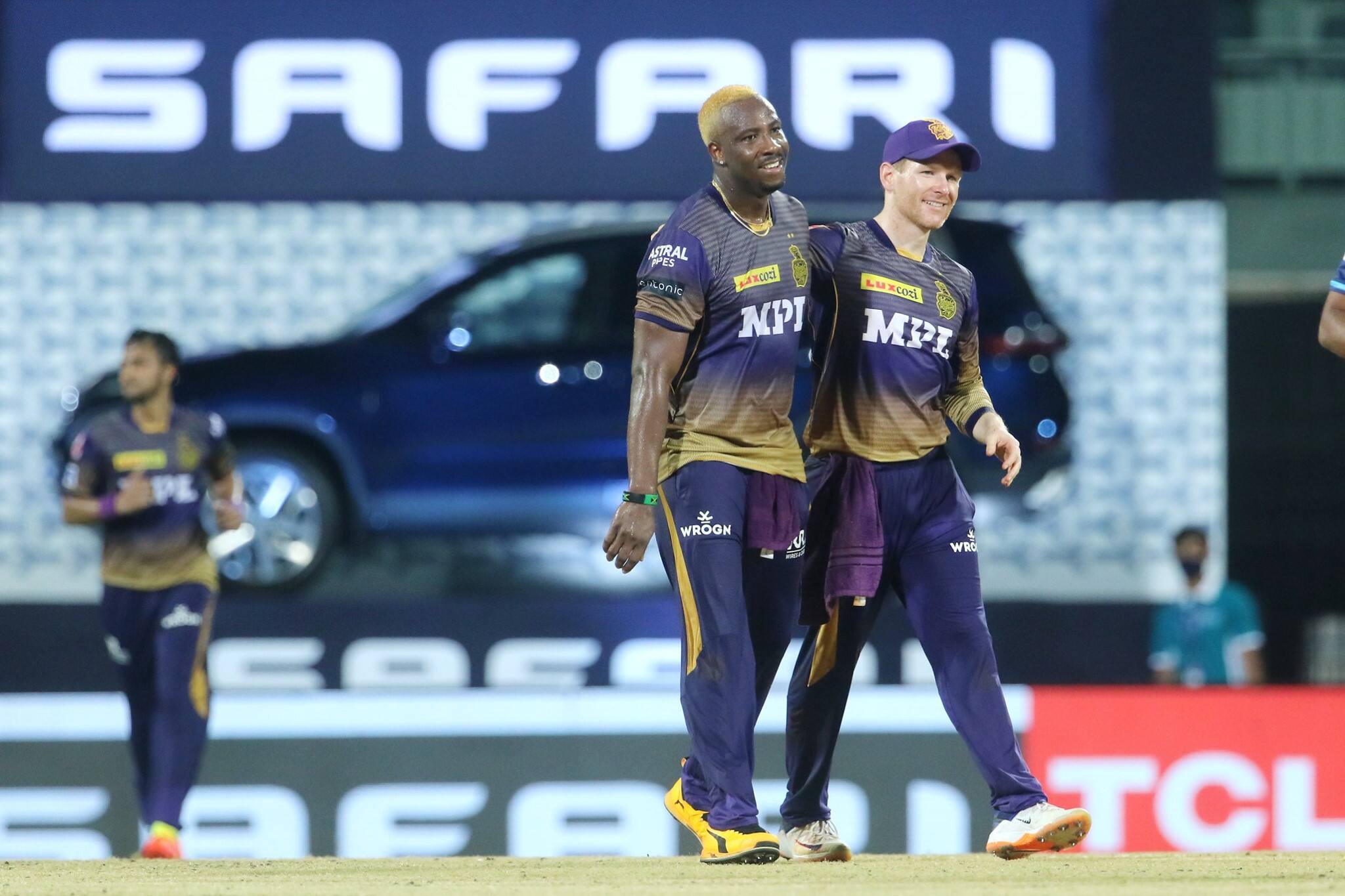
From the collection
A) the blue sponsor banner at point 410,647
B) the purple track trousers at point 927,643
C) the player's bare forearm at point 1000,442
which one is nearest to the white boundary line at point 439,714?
the blue sponsor banner at point 410,647

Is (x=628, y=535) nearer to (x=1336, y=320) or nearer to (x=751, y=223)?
(x=751, y=223)

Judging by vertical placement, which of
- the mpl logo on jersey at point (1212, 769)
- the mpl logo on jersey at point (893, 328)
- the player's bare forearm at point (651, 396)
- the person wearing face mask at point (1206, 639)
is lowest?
the mpl logo on jersey at point (1212, 769)

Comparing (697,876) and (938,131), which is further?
(938,131)

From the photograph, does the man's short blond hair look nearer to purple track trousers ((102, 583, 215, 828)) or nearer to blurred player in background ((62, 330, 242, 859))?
blurred player in background ((62, 330, 242, 859))

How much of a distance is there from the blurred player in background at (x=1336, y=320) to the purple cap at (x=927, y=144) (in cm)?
99

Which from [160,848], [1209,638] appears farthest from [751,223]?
[1209,638]

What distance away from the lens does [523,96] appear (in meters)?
10.1

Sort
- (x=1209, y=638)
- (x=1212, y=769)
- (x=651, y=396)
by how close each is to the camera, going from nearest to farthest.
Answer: (x=651, y=396) → (x=1212, y=769) → (x=1209, y=638)

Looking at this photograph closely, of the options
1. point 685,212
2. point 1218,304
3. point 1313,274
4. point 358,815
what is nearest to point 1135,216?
point 1218,304

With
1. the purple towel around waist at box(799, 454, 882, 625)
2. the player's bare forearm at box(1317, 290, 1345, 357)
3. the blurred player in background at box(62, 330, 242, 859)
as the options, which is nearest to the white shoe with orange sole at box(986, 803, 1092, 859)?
the purple towel around waist at box(799, 454, 882, 625)

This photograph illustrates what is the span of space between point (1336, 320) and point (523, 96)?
6411 millimetres

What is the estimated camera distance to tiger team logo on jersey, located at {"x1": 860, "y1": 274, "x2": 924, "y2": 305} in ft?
16.2

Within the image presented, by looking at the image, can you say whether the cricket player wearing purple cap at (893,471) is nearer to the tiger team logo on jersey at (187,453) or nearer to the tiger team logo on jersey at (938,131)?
the tiger team logo on jersey at (938,131)

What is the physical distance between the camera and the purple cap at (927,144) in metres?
4.90
